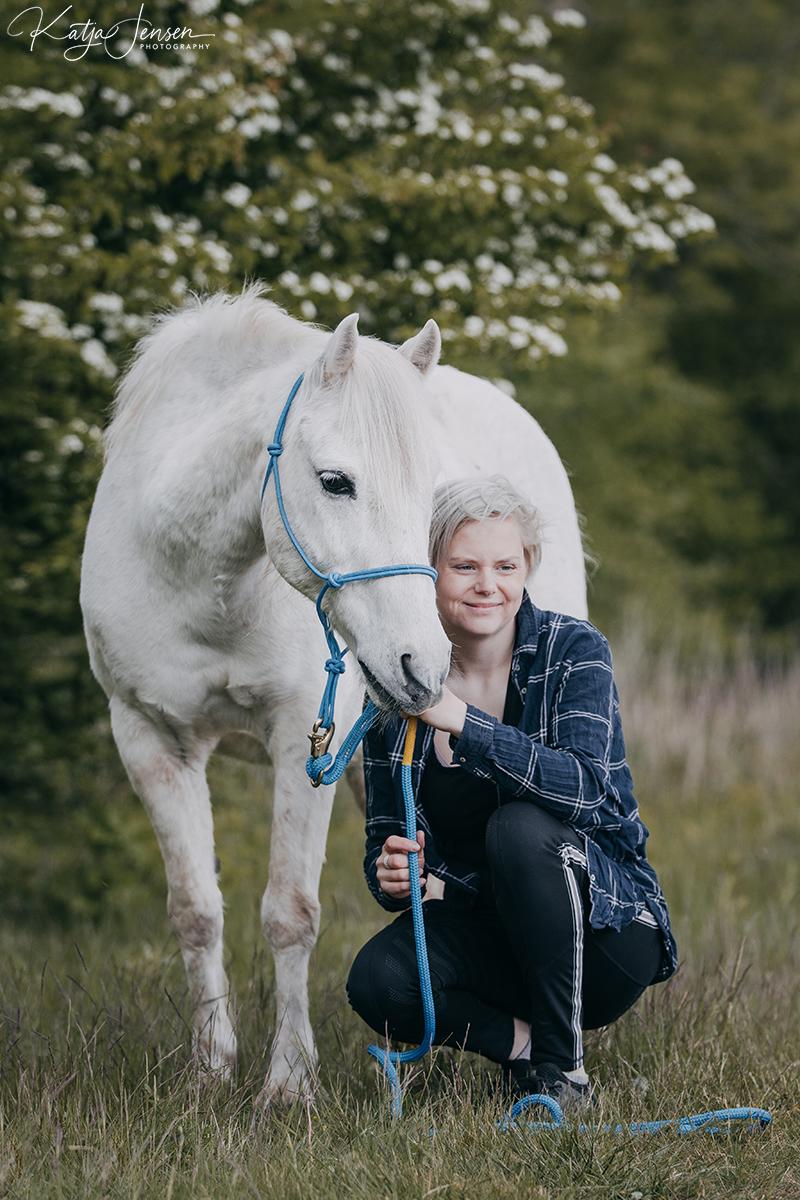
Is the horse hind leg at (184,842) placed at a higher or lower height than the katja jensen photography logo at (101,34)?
lower

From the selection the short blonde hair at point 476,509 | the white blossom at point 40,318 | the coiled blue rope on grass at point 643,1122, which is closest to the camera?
the coiled blue rope on grass at point 643,1122

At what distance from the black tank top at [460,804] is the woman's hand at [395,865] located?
15 cm

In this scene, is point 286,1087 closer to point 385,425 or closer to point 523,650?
point 523,650

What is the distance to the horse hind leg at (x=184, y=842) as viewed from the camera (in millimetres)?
3811

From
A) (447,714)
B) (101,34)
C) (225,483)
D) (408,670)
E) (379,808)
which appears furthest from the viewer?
(101,34)

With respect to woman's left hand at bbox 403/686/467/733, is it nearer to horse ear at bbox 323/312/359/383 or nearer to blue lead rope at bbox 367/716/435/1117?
blue lead rope at bbox 367/716/435/1117

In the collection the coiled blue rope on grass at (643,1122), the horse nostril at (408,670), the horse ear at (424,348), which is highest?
the horse ear at (424,348)

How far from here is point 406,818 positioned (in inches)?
122

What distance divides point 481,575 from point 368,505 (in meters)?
0.35

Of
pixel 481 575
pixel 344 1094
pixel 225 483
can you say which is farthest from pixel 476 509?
pixel 344 1094

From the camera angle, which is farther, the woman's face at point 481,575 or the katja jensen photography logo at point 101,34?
the katja jensen photography logo at point 101,34

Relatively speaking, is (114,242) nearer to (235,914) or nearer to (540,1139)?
(235,914)

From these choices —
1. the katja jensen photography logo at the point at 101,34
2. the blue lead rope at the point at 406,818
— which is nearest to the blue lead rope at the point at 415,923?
the blue lead rope at the point at 406,818

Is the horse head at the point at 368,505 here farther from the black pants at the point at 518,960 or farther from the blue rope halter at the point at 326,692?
the black pants at the point at 518,960
